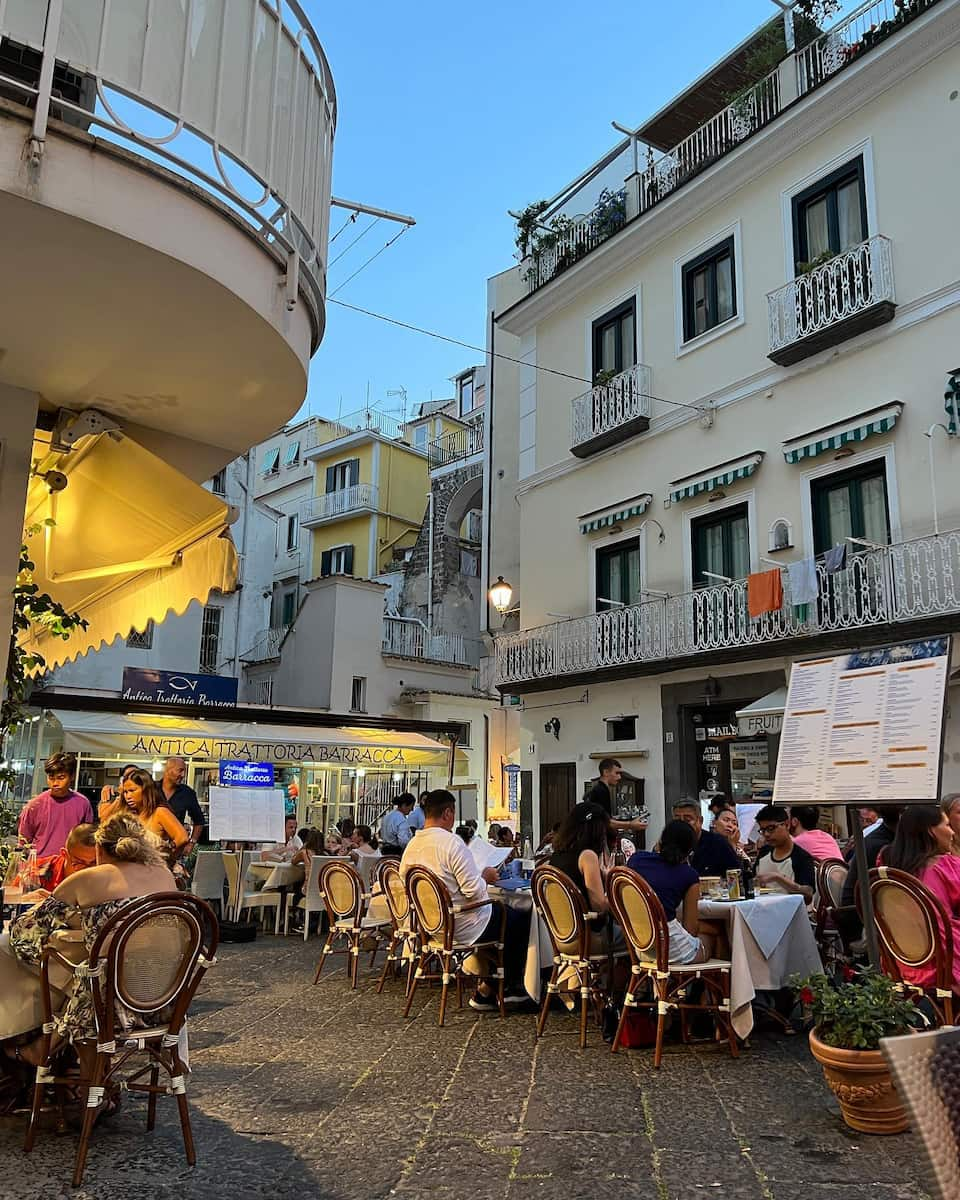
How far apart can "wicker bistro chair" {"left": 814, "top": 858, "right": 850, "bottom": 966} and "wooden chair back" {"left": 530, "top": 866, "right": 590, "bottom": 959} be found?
2.19 meters

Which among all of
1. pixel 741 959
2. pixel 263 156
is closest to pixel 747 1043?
pixel 741 959

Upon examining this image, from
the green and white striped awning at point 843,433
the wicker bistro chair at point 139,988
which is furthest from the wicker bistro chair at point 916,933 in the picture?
the green and white striped awning at point 843,433

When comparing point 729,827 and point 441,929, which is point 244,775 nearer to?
point 729,827

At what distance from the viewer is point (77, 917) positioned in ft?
12.7

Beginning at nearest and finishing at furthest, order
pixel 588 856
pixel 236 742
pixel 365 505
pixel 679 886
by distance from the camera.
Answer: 1. pixel 679 886
2. pixel 588 856
3. pixel 236 742
4. pixel 365 505

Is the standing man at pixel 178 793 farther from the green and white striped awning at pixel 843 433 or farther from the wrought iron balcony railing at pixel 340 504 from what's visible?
the wrought iron balcony railing at pixel 340 504

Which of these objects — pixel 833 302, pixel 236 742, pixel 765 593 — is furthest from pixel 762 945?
pixel 236 742

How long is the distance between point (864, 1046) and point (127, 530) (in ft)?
15.9

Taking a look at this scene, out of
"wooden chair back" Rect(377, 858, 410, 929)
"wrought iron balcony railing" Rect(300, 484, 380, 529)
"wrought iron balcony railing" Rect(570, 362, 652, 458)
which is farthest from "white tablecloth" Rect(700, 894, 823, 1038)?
"wrought iron balcony railing" Rect(300, 484, 380, 529)

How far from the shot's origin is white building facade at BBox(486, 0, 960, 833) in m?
11.3

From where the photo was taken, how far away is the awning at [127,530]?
5.03 metres

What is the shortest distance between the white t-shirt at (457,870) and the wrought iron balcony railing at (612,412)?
32.0 feet

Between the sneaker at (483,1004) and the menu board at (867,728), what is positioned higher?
the menu board at (867,728)

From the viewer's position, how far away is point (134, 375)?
4.57 metres
